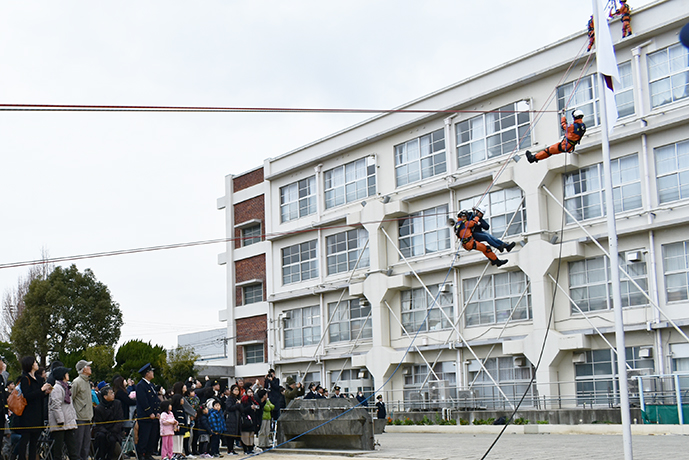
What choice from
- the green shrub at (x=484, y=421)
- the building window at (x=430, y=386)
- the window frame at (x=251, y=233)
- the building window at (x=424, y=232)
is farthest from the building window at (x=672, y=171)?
the window frame at (x=251, y=233)

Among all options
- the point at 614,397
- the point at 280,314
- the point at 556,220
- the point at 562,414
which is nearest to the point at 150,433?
the point at 562,414

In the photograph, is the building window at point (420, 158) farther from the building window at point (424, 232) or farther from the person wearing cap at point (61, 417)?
the person wearing cap at point (61, 417)

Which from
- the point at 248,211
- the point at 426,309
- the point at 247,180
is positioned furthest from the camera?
the point at 247,180

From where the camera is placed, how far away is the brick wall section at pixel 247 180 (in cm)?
4203

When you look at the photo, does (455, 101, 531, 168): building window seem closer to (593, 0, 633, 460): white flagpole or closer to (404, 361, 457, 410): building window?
(404, 361, 457, 410): building window

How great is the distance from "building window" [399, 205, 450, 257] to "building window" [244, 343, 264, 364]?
11503 mm

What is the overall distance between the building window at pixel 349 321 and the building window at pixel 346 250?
1.69 metres

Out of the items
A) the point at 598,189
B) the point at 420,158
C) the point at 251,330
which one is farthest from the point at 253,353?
the point at 598,189

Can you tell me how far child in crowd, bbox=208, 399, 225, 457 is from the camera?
16859 millimetres

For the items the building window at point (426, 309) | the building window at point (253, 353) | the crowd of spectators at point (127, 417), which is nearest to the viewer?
the crowd of spectators at point (127, 417)

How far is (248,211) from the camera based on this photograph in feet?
139

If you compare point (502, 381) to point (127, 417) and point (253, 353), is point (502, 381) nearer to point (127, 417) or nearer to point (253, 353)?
point (253, 353)

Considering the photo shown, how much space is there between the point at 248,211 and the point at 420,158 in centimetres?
1300

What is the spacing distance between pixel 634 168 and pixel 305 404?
48.6ft
